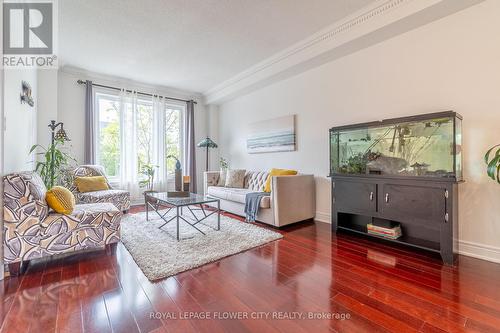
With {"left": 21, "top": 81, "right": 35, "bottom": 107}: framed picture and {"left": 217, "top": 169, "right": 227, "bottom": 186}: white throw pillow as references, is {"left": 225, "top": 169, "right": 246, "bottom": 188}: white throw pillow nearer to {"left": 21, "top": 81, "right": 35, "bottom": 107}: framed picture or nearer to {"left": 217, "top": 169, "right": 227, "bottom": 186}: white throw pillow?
{"left": 217, "top": 169, "right": 227, "bottom": 186}: white throw pillow

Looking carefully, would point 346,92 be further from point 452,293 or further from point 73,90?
point 73,90

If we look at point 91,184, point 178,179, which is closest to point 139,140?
point 91,184

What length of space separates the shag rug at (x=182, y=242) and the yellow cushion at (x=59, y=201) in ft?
2.35

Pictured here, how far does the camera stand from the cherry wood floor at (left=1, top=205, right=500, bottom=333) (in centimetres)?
137

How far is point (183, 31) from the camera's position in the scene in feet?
10.3

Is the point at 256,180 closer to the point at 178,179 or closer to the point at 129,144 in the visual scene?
the point at 178,179

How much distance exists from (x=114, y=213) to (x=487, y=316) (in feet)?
10.3

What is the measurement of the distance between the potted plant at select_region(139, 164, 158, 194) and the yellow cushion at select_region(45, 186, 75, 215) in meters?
2.69

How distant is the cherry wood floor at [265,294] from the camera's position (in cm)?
137

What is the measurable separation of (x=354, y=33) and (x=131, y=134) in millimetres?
4555

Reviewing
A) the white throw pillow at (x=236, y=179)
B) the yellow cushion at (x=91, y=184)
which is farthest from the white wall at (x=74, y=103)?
the white throw pillow at (x=236, y=179)

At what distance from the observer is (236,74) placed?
15.5ft

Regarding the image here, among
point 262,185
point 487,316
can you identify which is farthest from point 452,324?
point 262,185

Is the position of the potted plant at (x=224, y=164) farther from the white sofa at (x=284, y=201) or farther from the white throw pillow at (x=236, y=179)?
the white sofa at (x=284, y=201)
